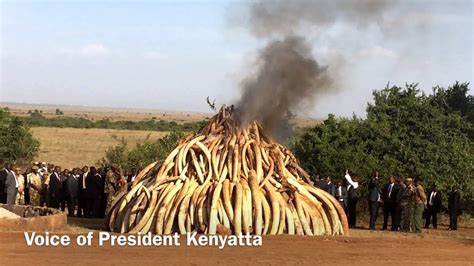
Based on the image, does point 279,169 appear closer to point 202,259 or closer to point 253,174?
point 253,174

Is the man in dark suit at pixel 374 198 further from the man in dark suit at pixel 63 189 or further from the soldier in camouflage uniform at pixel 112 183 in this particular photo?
the man in dark suit at pixel 63 189

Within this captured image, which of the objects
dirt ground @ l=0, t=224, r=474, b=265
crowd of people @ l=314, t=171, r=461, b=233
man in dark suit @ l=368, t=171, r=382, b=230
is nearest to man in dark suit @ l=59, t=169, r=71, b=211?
crowd of people @ l=314, t=171, r=461, b=233

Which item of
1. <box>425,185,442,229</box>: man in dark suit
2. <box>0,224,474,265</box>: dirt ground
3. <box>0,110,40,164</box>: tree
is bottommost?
<box>0,224,474,265</box>: dirt ground

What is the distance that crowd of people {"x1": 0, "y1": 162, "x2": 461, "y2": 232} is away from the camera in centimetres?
1936

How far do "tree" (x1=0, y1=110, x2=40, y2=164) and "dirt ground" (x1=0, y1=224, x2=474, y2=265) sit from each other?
22634 mm

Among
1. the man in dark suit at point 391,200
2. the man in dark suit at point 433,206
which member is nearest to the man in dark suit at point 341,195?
the man in dark suit at point 391,200

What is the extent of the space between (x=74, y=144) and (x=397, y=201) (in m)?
49.8

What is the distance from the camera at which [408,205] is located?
19172mm

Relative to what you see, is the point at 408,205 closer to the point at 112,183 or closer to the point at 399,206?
the point at 399,206

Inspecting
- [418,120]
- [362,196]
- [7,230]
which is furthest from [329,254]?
[418,120]

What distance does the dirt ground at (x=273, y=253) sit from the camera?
37.3ft

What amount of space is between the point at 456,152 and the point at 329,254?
1469 cm

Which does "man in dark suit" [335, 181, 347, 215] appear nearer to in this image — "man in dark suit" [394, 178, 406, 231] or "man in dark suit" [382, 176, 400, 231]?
"man in dark suit" [382, 176, 400, 231]

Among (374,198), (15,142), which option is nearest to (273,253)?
(374,198)
